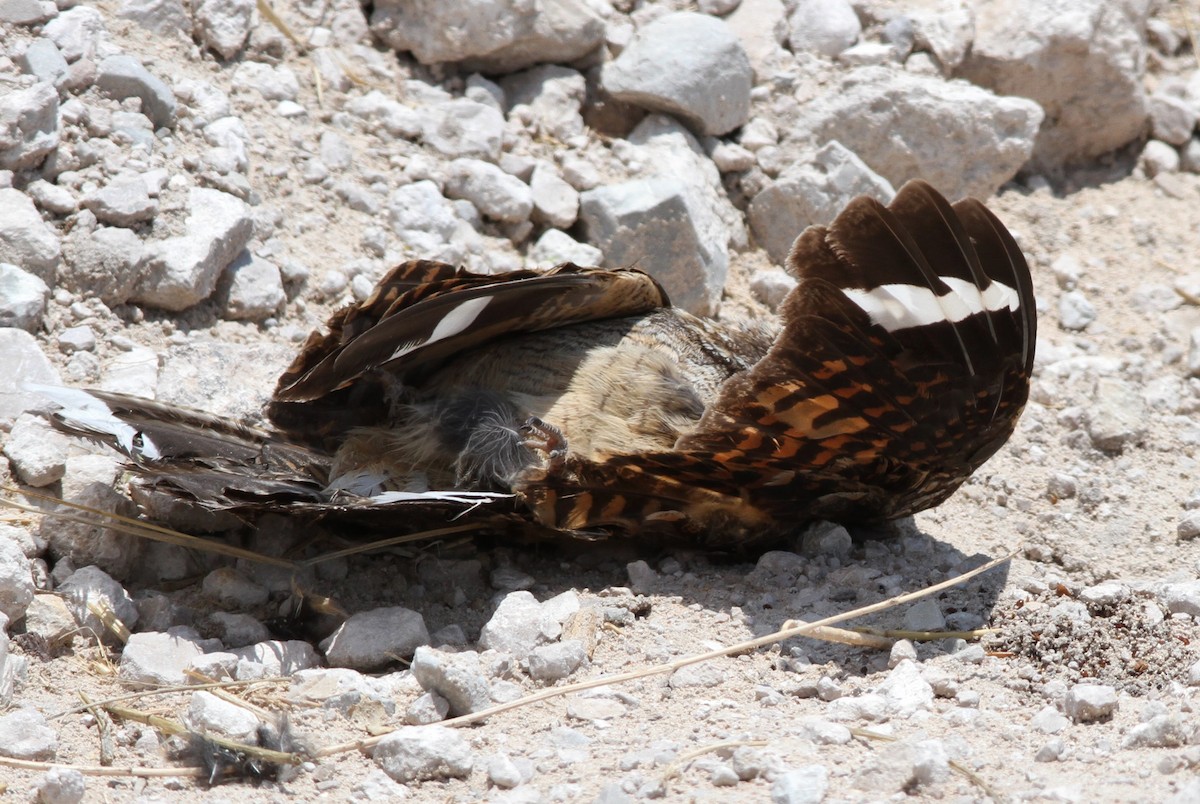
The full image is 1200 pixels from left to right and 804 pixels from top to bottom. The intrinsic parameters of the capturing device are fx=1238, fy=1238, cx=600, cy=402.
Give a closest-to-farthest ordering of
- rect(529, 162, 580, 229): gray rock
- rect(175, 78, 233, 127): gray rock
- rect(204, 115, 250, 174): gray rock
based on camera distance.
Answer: rect(204, 115, 250, 174): gray rock → rect(175, 78, 233, 127): gray rock → rect(529, 162, 580, 229): gray rock

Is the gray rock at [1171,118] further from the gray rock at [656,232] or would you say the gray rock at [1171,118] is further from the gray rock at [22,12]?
the gray rock at [22,12]

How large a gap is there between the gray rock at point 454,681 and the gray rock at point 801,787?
71 centimetres

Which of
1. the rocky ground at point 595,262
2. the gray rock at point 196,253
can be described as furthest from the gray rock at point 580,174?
the gray rock at point 196,253

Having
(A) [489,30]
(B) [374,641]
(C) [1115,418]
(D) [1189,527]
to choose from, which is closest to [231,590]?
(B) [374,641]

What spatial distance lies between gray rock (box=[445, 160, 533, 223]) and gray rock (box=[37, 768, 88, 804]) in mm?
2707

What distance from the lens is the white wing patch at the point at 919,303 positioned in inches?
117

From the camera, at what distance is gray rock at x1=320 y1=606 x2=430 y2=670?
2.97 meters

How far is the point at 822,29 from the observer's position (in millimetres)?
5430

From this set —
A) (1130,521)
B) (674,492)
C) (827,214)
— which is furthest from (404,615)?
Result: (827,214)

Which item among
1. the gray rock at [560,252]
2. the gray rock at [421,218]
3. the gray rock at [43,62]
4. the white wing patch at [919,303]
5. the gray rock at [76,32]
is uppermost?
the gray rock at [76,32]

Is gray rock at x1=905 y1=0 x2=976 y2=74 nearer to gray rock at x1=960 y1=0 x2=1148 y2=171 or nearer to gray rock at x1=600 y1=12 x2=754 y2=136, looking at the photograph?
gray rock at x1=960 y1=0 x2=1148 y2=171

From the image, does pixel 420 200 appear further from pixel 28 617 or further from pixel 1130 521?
pixel 1130 521

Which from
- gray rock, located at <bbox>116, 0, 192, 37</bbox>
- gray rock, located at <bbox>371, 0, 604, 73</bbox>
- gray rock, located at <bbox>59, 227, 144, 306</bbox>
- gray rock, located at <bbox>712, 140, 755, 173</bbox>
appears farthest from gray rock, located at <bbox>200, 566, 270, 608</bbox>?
gray rock, located at <bbox>712, 140, 755, 173</bbox>

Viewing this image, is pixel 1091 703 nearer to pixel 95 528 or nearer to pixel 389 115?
pixel 95 528
